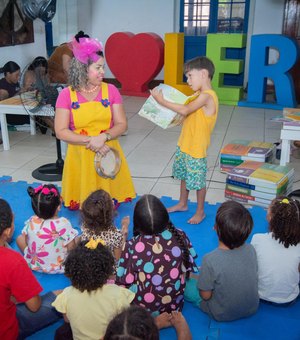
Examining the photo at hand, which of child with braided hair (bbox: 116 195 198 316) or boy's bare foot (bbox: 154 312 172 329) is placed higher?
child with braided hair (bbox: 116 195 198 316)

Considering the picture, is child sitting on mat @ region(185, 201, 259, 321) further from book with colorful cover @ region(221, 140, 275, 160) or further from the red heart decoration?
the red heart decoration

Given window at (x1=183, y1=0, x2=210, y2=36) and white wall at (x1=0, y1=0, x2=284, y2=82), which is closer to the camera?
white wall at (x1=0, y1=0, x2=284, y2=82)

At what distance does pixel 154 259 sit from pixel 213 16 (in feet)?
23.0

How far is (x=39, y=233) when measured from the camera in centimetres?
227

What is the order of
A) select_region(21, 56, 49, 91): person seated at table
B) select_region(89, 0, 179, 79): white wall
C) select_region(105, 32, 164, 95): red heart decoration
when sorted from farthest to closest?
select_region(89, 0, 179, 79): white wall → select_region(105, 32, 164, 95): red heart decoration → select_region(21, 56, 49, 91): person seated at table

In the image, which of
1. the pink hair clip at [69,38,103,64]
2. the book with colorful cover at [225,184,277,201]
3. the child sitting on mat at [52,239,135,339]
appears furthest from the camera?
the book with colorful cover at [225,184,277,201]

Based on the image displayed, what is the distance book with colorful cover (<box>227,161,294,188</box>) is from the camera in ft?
11.0

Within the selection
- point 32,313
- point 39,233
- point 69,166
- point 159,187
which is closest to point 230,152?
point 159,187

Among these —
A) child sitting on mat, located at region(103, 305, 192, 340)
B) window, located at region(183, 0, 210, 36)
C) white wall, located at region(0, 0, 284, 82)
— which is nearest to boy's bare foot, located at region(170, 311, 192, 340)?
child sitting on mat, located at region(103, 305, 192, 340)

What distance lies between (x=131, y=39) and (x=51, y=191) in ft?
18.7

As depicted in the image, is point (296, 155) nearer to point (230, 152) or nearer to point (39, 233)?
point (230, 152)

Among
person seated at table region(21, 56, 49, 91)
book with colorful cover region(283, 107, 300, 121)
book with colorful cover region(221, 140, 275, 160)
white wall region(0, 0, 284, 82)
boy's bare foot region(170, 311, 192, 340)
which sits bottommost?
boy's bare foot region(170, 311, 192, 340)

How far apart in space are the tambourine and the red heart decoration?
470cm

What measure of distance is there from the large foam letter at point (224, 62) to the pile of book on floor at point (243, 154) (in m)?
3.00
